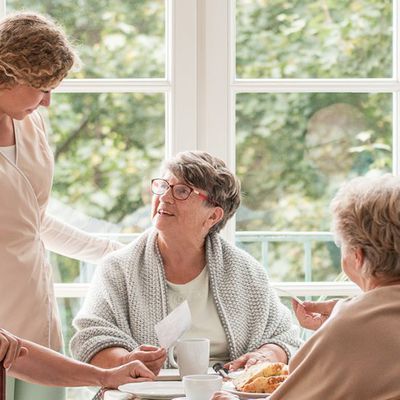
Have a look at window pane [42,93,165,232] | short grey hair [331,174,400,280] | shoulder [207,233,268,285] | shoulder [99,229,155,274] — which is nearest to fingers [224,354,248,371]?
shoulder [207,233,268,285]

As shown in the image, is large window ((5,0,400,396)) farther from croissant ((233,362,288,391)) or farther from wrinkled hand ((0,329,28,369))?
wrinkled hand ((0,329,28,369))

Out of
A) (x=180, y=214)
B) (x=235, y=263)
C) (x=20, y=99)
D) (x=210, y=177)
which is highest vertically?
(x=20, y=99)

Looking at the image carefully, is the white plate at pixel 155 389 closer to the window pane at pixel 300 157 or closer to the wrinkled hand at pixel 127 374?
the wrinkled hand at pixel 127 374

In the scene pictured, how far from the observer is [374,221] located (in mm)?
1801

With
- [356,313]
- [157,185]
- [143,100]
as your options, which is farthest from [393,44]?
[356,313]

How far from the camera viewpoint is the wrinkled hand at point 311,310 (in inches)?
94.1

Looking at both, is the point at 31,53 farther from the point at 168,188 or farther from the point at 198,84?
the point at 198,84

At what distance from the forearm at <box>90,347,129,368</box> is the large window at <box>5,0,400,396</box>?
802mm

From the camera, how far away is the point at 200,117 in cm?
344

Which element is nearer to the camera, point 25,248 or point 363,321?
point 363,321

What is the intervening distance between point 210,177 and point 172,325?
636mm

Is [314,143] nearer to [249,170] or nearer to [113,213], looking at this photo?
[249,170]

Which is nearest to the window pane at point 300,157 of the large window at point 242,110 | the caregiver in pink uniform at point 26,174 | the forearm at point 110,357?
the large window at point 242,110

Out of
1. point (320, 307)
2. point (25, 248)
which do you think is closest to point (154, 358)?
point (320, 307)
